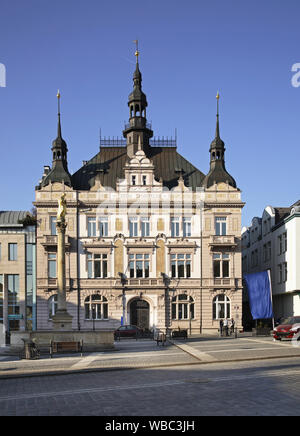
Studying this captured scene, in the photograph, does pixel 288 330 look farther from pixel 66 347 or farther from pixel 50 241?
pixel 50 241

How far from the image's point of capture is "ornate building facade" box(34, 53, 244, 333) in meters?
60.2

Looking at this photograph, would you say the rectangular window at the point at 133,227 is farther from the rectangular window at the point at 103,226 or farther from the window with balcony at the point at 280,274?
the window with balcony at the point at 280,274

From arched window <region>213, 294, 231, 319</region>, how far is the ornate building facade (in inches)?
4.1

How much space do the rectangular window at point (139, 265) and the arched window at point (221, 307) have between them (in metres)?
7.82

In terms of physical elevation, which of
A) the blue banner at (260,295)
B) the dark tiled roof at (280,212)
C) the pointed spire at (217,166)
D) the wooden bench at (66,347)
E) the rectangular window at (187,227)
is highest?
the pointed spire at (217,166)

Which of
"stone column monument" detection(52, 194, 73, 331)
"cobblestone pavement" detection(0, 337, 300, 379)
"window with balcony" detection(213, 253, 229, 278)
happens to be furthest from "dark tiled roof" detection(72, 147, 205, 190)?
"cobblestone pavement" detection(0, 337, 300, 379)

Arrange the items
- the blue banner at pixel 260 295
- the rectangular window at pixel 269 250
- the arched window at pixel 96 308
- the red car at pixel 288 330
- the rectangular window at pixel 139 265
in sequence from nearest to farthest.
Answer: the red car at pixel 288 330 → the blue banner at pixel 260 295 → the arched window at pixel 96 308 → the rectangular window at pixel 139 265 → the rectangular window at pixel 269 250

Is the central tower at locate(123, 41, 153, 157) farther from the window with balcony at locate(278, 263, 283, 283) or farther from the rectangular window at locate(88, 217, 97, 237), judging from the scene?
the window with balcony at locate(278, 263, 283, 283)

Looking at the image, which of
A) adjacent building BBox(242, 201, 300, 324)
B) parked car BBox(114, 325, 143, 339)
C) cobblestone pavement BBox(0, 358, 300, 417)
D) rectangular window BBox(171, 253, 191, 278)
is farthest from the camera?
rectangular window BBox(171, 253, 191, 278)

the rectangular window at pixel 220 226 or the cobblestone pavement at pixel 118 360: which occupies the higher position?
the rectangular window at pixel 220 226

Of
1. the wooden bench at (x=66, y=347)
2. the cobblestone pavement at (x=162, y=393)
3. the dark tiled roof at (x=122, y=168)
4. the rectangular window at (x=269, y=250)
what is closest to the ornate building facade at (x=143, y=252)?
the dark tiled roof at (x=122, y=168)

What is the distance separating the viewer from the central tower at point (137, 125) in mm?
66188

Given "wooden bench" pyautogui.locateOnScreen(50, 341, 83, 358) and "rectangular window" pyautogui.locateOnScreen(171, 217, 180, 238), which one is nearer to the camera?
"wooden bench" pyautogui.locateOnScreen(50, 341, 83, 358)
